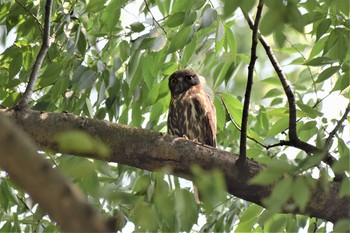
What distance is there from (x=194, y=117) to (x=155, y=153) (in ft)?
7.23

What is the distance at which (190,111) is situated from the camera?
4.92m

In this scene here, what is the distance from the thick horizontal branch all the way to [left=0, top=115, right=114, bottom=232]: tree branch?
1.82 meters

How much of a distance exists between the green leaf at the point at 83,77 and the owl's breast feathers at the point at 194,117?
52.8 inches

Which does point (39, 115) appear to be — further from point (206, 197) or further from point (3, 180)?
point (206, 197)

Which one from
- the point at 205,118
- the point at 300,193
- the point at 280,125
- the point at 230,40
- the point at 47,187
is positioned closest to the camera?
the point at 47,187

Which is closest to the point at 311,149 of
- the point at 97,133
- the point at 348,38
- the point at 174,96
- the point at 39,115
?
the point at 348,38

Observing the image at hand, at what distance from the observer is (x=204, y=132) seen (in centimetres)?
473

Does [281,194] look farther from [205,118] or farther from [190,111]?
[190,111]

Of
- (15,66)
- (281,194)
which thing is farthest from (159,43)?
(281,194)

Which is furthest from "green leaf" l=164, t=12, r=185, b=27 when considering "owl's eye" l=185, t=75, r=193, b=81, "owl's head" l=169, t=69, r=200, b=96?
"owl's eye" l=185, t=75, r=193, b=81

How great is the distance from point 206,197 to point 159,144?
1309mm

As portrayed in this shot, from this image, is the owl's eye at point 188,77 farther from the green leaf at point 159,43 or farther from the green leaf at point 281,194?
the green leaf at point 281,194

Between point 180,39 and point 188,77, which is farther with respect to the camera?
point 188,77

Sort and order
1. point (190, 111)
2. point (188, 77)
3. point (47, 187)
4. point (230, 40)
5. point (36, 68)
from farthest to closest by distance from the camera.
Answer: point (188, 77)
point (190, 111)
point (230, 40)
point (36, 68)
point (47, 187)
